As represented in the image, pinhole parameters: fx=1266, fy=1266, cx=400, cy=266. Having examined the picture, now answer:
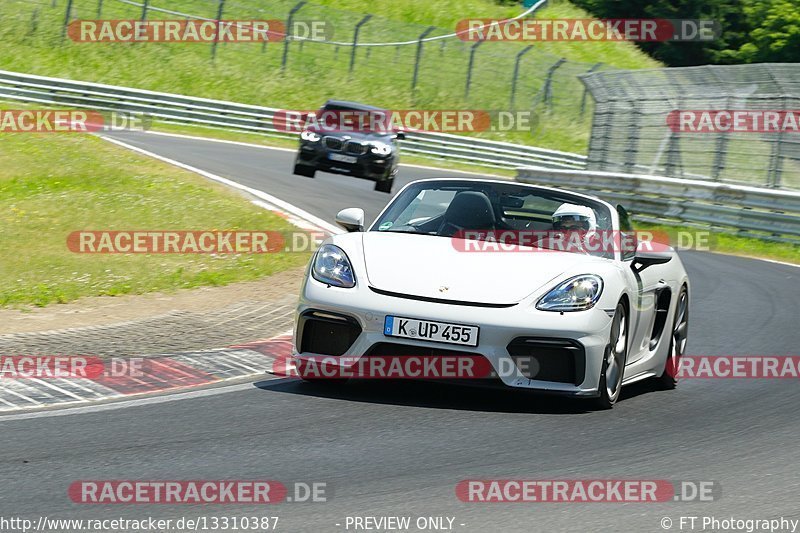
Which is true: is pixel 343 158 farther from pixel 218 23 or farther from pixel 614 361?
pixel 218 23

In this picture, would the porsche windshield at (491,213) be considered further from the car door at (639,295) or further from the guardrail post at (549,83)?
the guardrail post at (549,83)

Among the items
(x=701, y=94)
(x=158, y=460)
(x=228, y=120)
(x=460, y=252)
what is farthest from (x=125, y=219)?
(x=228, y=120)

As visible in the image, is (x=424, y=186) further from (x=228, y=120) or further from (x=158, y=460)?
(x=228, y=120)

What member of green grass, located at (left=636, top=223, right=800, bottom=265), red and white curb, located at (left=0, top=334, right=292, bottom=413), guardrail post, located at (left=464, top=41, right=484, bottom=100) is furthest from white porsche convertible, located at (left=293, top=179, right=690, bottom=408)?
guardrail post, located at (left=464, top=41, right=484, bottom=100)

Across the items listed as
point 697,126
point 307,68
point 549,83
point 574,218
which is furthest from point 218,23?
point 574,218

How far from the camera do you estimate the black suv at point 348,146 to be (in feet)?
68.6

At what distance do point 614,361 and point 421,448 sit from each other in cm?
163

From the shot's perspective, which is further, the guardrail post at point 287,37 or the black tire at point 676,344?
the guardrail post at point 287,37

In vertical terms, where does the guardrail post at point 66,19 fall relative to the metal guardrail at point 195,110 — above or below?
above

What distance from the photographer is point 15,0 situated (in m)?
42.3

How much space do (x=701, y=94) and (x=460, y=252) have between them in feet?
57.0

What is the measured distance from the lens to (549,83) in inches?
1602

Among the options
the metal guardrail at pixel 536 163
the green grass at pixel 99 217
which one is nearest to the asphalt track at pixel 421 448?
the green grass at pixel 99 217

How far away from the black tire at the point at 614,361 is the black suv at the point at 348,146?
45.8 ft
